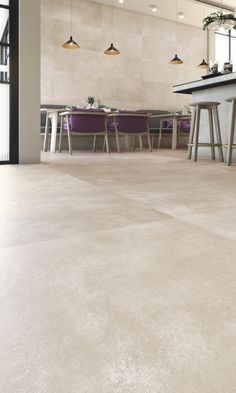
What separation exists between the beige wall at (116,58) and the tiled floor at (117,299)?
24.5ft

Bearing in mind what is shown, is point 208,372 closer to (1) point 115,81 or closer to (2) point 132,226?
(2) point 132,226

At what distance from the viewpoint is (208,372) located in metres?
0.61

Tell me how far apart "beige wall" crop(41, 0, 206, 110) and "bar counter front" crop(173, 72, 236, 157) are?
3.99 m

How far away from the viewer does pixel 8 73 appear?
4.06 meters

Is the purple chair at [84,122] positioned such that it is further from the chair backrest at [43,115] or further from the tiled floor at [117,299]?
the tiled floor at [117,299]

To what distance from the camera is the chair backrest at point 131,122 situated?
21.7 feet

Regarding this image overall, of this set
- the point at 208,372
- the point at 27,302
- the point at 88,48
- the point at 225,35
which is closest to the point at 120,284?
the point at 27,302

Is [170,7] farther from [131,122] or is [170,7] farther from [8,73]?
[8,73]

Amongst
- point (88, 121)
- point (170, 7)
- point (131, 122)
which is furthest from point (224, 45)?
point (88, 121)

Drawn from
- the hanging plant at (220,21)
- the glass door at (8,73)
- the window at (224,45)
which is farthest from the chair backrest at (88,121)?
the window at (224,45)

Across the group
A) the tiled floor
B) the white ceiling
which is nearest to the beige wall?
the white ceiling

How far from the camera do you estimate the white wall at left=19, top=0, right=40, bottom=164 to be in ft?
13.4

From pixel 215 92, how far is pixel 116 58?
4866mm

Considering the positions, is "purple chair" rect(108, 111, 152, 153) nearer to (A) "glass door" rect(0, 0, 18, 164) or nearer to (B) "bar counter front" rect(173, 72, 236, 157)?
(B) "bar counter front" rect(173, 72, 236, 157)
